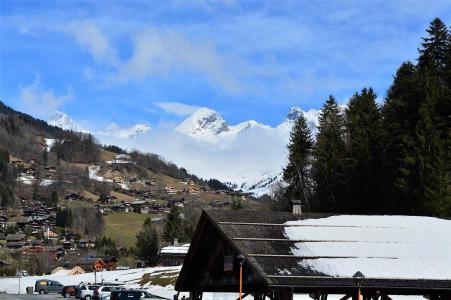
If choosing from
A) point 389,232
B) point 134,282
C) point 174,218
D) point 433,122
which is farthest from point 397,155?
point 174,218

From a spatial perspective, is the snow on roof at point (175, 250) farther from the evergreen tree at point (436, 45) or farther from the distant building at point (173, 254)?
the evergreen tree at point (436, 45)

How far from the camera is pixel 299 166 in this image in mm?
104938

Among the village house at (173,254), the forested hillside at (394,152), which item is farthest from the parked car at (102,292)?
the village house at (173,254)

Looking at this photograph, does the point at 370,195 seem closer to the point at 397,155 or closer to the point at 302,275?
the point at 397,155

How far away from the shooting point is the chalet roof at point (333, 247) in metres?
19.1

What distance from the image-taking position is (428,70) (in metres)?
77.2

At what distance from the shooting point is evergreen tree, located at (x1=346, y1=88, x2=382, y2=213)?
265 ft

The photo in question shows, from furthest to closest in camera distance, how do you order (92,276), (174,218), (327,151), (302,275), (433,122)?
1. (174,218)
2. (92,276)
3. (327,151)
4. (433,122)
5. (302,275)

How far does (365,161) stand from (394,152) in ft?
21.3

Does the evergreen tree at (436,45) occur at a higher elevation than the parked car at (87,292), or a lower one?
higher

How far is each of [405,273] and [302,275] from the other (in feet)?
9.76

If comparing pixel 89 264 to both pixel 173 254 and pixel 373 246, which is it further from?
pixel 373 246

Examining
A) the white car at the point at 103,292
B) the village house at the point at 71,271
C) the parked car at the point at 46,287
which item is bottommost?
the parked car at the point at 46,287

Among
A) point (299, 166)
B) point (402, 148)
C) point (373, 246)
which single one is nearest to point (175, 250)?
point (299, 166)
